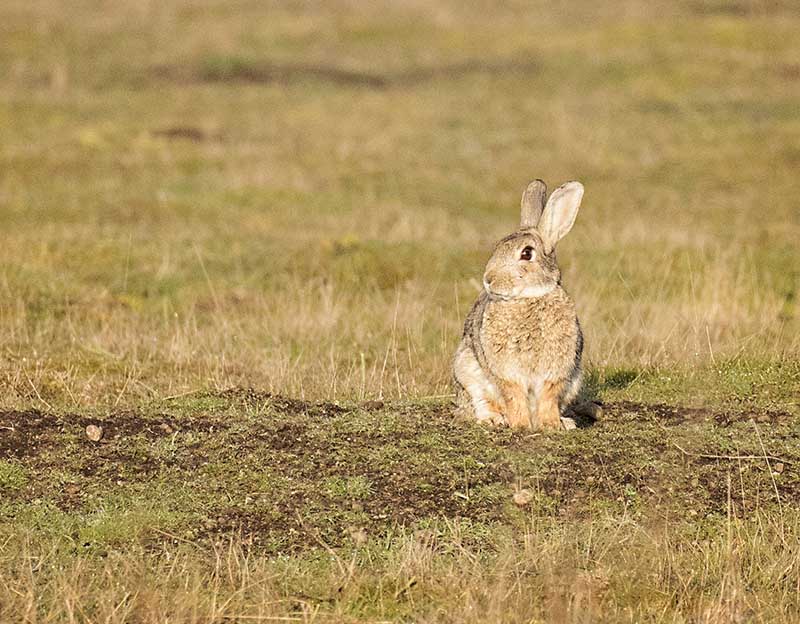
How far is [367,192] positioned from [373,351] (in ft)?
34.1

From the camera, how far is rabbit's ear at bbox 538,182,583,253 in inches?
344

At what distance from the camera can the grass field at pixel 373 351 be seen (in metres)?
6.56

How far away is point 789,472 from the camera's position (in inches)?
309

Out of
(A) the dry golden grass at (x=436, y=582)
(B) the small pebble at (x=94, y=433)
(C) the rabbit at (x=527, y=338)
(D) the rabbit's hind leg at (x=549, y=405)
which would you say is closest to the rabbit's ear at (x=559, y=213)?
(C) the rabbit at (x=527, y=338)

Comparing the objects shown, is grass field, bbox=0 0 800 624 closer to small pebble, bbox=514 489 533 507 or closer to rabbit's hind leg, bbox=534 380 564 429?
small pebble, bbox=514 489 533 507

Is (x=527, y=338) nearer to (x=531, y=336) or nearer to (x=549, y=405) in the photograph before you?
(x=531, y=336)

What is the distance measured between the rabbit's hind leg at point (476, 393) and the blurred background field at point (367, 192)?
1.06 meters

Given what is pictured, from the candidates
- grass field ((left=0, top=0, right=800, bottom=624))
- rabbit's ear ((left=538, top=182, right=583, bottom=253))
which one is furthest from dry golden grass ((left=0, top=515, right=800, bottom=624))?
rabbit's ear ((left=538, top=182, right=583, bottom=253))

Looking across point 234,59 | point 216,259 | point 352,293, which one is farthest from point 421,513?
point 234,59

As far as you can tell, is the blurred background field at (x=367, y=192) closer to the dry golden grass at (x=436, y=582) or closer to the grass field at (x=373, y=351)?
the grass field at (x=373, y=351)

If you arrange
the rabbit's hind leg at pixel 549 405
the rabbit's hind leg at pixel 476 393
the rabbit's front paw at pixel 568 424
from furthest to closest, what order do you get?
1. the rabbit's hind leg at pixel 476 393
2. the rabbit's front paw at pixel 568 424
3. the rabbit's hind leg at pixel 549 405

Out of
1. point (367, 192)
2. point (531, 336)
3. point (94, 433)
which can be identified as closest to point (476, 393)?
point (531, 336)

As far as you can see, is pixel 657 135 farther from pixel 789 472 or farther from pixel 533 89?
pixel 789 472

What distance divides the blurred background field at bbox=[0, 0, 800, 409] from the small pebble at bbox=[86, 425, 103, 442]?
1400 millimetres
